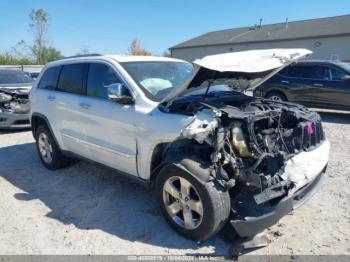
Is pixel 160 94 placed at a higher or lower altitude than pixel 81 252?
higher

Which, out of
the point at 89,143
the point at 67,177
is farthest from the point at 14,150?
the point at 89,143

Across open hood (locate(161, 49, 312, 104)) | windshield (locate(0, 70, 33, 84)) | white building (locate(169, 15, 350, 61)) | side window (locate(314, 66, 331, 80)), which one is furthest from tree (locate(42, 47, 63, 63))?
open hood (locate(161, 49, 312, 104))

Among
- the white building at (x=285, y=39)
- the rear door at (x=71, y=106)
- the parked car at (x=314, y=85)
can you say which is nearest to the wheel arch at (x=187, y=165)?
the rear door at (x=71, y=106)

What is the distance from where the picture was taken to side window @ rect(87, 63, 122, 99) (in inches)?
166

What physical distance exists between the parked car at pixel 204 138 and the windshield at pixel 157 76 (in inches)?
0.6

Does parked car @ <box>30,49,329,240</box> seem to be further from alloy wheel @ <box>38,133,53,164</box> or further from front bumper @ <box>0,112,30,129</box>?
front bumper @ <box>0,112,30,129</box>

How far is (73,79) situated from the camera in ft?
16.1

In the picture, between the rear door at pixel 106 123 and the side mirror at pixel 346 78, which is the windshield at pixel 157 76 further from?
the side mirror at pixel 346 78

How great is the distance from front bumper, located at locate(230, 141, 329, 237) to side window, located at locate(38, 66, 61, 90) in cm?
388

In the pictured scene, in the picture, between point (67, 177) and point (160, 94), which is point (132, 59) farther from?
point (67, 177)

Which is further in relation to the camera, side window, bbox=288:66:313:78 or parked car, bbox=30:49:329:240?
side window, bbox=288:66:313:78

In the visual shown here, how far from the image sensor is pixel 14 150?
708 centimetres

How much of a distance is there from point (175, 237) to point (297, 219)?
1444 mm

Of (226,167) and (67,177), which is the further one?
(67,177)
